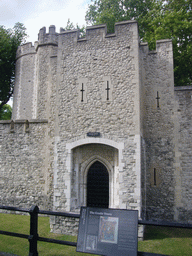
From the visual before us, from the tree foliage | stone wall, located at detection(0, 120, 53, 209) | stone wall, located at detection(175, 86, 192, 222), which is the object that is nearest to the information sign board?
stone wall, located at detection(175, 86, 192, 222)

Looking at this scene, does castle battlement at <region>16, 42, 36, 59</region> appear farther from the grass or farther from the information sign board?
the information sign board

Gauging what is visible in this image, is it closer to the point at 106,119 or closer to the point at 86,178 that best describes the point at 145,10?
the point at 106,119

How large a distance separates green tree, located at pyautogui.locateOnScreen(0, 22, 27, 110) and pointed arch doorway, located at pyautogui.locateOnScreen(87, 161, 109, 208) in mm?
15680

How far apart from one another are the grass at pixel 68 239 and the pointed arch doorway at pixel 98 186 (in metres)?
1.49

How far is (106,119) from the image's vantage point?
7.80 metres

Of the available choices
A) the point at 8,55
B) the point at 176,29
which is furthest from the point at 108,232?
the point at 8,55

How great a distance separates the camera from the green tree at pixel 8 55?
19.4 metres

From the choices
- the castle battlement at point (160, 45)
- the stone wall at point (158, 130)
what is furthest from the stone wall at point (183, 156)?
the castle battlement at point (160, 45)

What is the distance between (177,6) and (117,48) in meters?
9.05

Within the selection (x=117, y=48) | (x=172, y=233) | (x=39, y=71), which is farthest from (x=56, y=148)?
(x=39, y=71)

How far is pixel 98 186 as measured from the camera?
8.07 m

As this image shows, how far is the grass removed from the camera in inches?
228

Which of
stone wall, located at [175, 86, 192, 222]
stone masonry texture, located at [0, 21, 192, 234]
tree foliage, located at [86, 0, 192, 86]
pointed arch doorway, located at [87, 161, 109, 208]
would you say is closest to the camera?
stone masonry texture, located at [0, 21, 192, 234]

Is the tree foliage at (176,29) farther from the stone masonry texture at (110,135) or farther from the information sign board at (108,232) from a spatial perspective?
the information sign board at (108,232)
